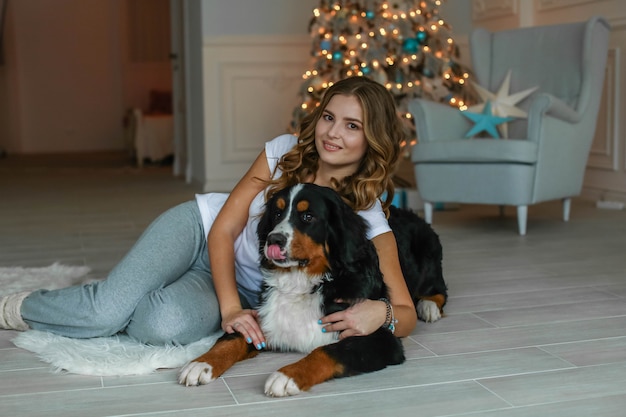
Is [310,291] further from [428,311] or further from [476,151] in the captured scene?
[476,151]

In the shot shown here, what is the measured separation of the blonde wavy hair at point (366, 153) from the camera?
2162mm

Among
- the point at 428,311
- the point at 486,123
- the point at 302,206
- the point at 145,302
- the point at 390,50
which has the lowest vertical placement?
the point at 428,311

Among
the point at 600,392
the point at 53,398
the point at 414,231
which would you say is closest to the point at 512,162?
the point at 414,231

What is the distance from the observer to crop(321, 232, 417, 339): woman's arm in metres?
1.98

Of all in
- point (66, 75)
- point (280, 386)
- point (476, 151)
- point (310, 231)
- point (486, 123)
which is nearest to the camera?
point (280, 386)

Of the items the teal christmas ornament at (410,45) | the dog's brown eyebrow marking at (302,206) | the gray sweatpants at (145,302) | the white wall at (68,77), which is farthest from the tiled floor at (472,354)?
the white wall at (68,77)

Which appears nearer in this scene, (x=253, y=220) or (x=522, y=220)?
(x=253, y=220)

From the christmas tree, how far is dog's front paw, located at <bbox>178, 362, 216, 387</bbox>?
3.48m

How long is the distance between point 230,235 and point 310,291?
342mm

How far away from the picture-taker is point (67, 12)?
11.6 m

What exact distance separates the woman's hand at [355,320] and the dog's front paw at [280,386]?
215mm

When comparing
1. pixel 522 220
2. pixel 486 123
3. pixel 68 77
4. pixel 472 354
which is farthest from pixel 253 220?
pixel 68 77

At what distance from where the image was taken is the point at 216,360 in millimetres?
1967

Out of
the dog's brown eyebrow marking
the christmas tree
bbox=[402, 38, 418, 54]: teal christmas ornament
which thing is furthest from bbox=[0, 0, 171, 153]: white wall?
the dog's brown eyebrow marking
